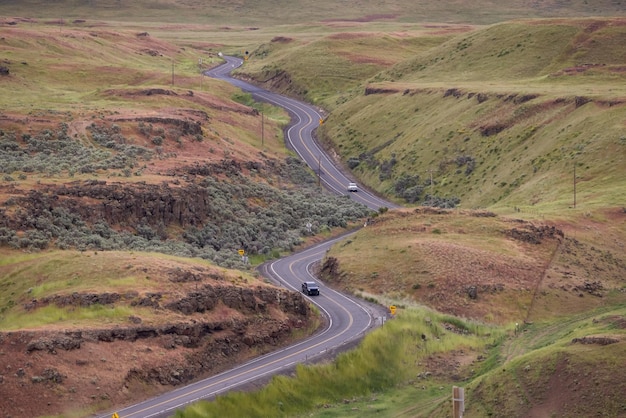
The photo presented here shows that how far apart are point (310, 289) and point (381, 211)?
61.2ft

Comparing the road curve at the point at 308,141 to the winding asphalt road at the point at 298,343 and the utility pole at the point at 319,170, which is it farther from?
the winding asphalt road at the point at 298,343

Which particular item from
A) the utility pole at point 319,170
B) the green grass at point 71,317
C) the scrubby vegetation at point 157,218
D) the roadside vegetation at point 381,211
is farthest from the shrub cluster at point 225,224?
the green grass at point 71,317

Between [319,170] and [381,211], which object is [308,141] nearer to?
[319,170]

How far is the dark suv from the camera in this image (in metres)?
62.0

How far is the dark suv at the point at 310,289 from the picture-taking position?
62.0m

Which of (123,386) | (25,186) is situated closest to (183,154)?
(25,186)

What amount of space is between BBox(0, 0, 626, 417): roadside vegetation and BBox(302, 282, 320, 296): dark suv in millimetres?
2704

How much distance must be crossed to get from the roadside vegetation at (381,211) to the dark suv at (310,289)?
270 cm

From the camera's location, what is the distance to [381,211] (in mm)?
79312

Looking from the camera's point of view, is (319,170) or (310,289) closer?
(310,289)

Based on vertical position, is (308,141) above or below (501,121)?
below

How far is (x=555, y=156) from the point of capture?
8956cm

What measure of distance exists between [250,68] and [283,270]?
102m

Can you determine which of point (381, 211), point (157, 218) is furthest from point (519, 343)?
point (157, 218)
